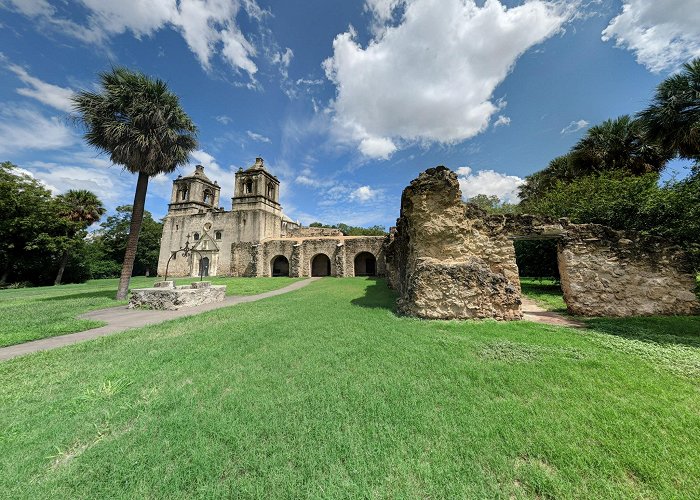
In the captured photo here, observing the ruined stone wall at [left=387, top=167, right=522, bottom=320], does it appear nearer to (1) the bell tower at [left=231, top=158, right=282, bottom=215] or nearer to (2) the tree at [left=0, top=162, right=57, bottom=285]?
(1) the bell tower at [left=231, top=158, right=282, bottom=215]

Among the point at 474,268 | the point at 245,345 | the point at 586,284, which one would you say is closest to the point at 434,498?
the point at 245,345

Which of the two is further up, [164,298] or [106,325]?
[164,298]

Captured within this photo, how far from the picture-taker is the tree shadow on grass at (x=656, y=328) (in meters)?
4.87

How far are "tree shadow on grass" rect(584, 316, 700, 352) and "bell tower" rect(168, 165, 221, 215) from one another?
128 feet

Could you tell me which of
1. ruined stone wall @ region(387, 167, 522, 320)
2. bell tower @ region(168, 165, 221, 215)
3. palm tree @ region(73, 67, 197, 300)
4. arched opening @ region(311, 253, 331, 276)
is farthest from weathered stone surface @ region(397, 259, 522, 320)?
bell tower @ region(168, 165, 221, 215)

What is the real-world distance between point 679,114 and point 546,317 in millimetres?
10518

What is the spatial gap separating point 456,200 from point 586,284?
4.38 metres

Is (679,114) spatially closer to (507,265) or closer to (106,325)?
(507,265)

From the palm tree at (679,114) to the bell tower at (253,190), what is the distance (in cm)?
3177

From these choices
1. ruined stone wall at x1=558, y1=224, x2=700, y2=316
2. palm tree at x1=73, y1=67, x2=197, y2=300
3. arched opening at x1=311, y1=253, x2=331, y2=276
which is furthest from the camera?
arched opening at x1=311, y1=253, x2=331, y2=276

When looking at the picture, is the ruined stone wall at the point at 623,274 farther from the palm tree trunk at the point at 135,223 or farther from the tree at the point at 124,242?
the tree at the point at 124,242

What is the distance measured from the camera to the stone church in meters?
26.3

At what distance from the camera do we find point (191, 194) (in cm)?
3559

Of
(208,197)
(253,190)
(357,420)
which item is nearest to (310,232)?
(253,190)
